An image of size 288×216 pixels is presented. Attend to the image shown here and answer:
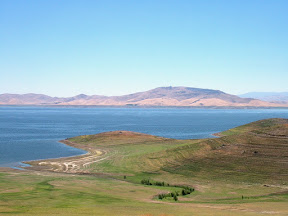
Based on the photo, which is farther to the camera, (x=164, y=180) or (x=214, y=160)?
(x=214, y=160)

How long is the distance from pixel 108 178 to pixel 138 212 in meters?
24.9

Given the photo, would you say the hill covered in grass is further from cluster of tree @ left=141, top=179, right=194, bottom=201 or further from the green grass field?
cluster of tree @ left=141, top=179, right=194, bottom=201

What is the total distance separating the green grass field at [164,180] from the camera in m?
34.9

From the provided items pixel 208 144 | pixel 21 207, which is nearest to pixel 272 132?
pixel 208 144

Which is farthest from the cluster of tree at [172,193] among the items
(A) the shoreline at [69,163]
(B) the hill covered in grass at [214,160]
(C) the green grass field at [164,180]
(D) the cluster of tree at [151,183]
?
(A) the shoreline at [69,163]

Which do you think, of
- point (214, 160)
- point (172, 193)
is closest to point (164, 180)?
point (172, 193)

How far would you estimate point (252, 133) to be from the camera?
83688 millimetres

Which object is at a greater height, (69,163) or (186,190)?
(186,190)

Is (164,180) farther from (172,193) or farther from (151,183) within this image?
(172,193)

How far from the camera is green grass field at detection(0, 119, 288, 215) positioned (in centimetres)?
3491

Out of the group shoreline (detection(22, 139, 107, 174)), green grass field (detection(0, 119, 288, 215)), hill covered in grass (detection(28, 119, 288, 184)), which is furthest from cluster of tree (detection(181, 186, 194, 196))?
shoreline (detection(22, 139, 107, 174))

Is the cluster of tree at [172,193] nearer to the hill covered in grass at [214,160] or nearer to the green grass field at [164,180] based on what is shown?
the green grass field at [164,180]

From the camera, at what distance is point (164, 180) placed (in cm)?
5494

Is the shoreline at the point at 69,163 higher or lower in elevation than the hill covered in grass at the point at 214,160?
lower
